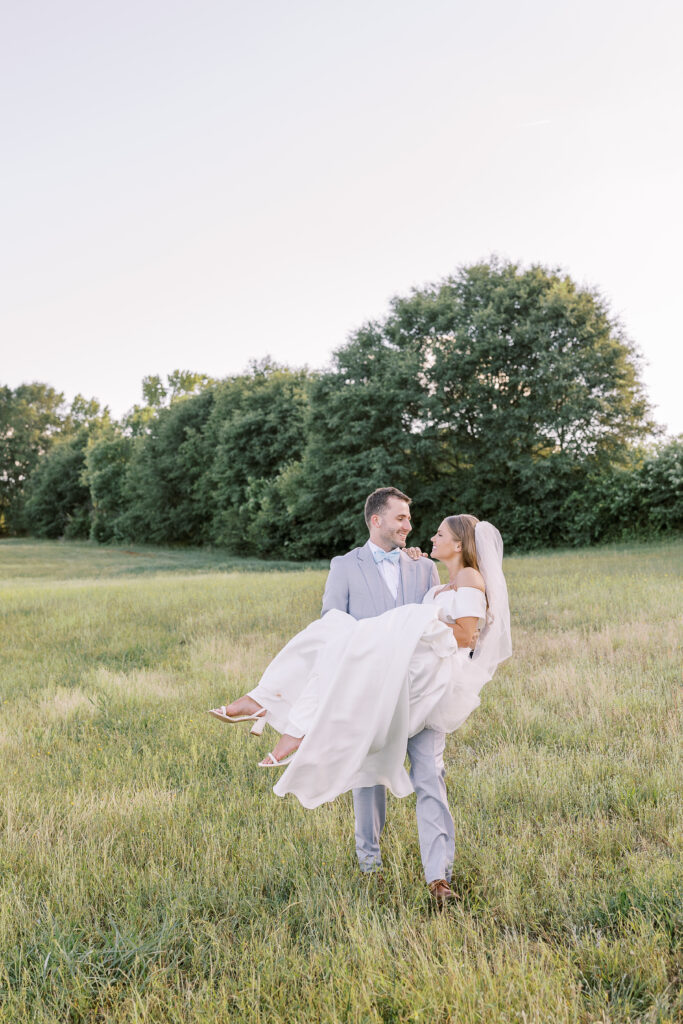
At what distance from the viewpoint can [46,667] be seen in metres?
10.6

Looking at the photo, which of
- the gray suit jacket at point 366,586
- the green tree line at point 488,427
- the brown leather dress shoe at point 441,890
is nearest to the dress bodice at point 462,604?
the gray suit jacket at point 366,586

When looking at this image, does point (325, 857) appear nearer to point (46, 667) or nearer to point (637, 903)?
point (637, 903)

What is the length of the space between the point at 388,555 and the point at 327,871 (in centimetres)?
188

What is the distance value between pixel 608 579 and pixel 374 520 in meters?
14.8

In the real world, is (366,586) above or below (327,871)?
above

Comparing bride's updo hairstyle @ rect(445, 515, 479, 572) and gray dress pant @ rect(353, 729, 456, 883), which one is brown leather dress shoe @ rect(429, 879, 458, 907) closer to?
gray dress pant @ rect(353, 729, 456, 883)

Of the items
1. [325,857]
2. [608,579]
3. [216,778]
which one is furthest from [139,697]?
[608,579]

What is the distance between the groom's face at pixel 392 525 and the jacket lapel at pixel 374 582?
0.11m

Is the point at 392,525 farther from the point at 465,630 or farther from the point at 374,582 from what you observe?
the point at 465,630

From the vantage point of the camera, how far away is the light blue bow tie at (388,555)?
412 centimetres

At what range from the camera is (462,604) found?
3764 millimetres

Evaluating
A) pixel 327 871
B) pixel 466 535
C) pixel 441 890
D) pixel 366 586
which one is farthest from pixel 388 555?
pixel 327 871

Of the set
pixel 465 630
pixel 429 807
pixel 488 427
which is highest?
pixel 488 427

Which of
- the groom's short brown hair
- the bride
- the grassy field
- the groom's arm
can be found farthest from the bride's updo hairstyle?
the grassy field
